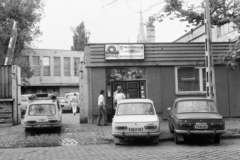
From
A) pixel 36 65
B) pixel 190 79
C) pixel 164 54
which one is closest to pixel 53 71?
pixel 36 65

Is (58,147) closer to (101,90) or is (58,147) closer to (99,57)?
(101,90)

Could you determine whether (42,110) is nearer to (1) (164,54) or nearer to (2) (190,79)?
(1) (164,54)

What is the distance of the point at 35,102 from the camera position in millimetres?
15562

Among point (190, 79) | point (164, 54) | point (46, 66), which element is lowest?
point (190, 79)

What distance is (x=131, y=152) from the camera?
9688 mm

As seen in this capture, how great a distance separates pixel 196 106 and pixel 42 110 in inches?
277

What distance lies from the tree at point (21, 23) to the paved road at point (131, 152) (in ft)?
79.1

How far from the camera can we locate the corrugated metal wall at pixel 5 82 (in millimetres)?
17484

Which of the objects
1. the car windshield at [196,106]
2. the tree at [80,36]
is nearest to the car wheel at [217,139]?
the car windshield at [196,106]

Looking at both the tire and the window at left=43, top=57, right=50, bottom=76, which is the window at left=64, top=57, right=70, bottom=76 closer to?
the window at left=43, top=57, right=50, bottom=76

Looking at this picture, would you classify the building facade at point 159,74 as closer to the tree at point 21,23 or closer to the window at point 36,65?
the tree at point 21,23

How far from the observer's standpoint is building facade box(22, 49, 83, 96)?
145ft

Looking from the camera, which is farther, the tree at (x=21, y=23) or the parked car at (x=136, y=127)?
the tree at (x=21, y=23)

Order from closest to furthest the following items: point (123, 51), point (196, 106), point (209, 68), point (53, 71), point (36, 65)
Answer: point (196, 106) < point (209, 68) < point (123, 51) < point (36, 65) < point (53, 71)
